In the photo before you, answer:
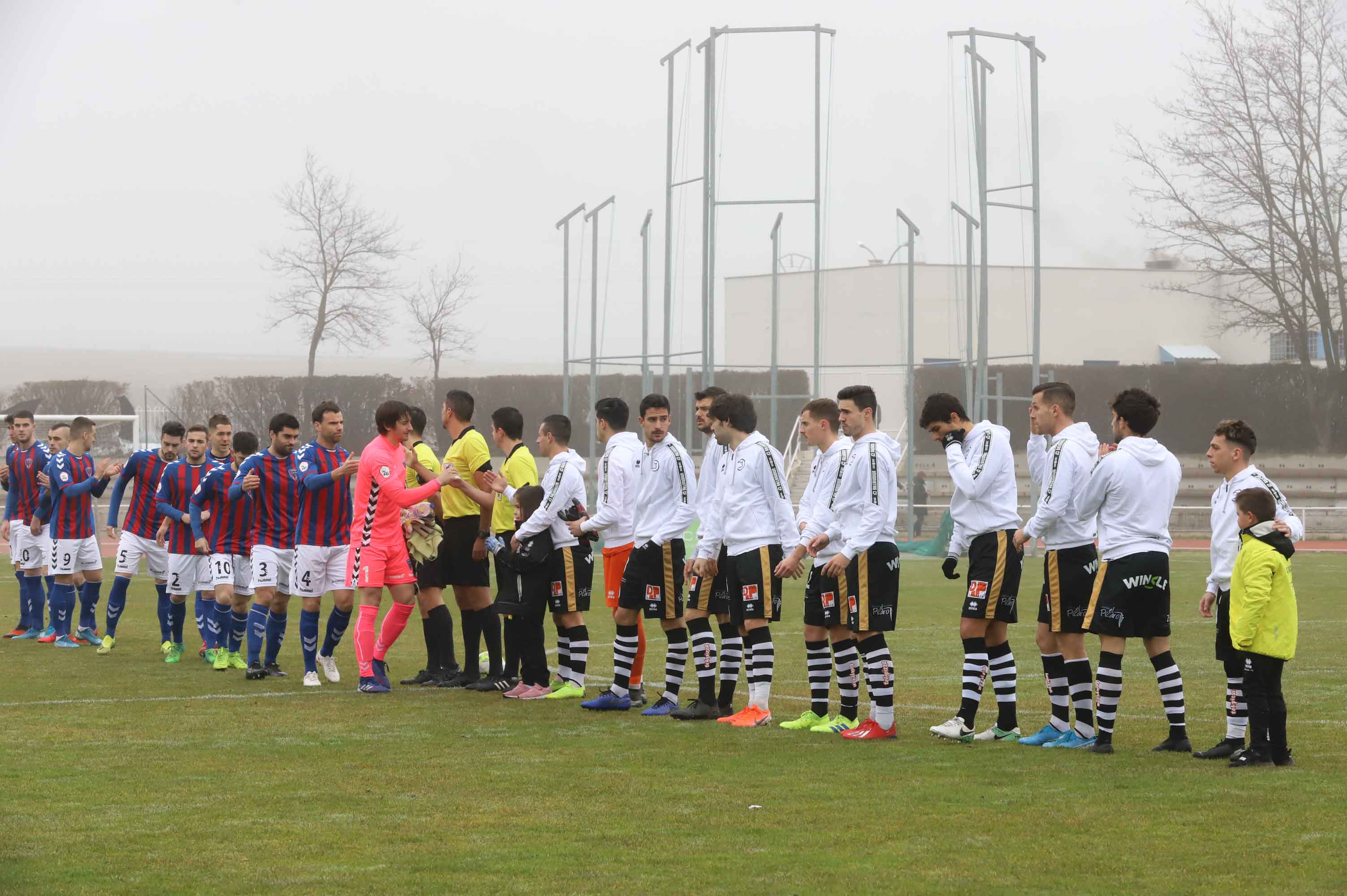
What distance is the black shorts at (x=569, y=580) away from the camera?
32.4ft

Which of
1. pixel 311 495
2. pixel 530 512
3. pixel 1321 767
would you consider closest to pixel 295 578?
pixel 311 495

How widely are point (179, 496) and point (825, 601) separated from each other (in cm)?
672

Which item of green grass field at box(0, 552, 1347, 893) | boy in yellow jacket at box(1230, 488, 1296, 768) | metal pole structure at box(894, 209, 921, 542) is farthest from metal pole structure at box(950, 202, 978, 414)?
boy in yellow jacket at box(1230, 488, 1296, 768)

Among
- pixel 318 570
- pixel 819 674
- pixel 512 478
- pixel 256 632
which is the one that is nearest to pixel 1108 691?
pixel 819 674

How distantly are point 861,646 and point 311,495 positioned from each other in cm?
457

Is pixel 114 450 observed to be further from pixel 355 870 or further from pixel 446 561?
pixel 355 870

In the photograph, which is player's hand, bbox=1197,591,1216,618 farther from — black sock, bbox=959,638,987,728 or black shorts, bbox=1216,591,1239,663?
black sock, bbox=959,638,987,728

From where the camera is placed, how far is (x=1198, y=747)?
8172mm

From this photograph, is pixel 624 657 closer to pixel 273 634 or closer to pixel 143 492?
pixel 273 634

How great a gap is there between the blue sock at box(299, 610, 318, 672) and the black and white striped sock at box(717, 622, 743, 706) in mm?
3242

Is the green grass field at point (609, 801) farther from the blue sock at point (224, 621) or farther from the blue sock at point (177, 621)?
the blue sock at point (177, 621)

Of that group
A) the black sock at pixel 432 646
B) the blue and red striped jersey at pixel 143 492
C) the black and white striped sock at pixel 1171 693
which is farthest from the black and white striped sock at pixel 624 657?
the blue and red striped jersey at pixel 143 492

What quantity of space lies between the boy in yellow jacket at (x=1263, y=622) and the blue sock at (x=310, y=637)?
21.4ft

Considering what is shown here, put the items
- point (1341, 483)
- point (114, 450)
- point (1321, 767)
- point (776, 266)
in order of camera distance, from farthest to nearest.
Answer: point (1341, 483)
point (114, 450)
point (776, 266)
point (1321, 767)
